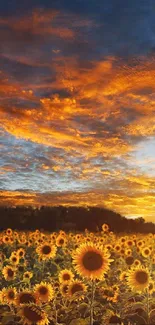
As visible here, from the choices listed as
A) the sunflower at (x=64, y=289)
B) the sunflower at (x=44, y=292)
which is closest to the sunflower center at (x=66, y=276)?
the sunflower at (x=64, y=289)

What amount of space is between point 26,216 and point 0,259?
14811mm

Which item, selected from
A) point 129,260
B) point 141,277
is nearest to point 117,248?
point 129,260

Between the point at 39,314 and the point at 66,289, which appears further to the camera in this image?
the point at 66,289

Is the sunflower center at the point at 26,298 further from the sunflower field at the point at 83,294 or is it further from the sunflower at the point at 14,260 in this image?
the sunflower at the point at 14,260

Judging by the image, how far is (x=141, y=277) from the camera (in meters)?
9.37

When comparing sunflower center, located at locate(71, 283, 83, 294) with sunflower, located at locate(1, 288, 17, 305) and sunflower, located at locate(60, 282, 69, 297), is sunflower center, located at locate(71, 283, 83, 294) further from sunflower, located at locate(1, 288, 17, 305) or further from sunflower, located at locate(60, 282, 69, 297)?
sunflower, located at locate(1, 288, 17, 305)

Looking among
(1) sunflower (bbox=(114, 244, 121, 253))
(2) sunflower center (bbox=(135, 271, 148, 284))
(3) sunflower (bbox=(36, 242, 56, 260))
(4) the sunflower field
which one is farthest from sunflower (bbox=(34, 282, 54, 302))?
(1) sunflower (bbox=(114, 244, 121, 253))

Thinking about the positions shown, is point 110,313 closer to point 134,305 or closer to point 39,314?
point 134,305

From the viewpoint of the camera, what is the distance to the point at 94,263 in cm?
768

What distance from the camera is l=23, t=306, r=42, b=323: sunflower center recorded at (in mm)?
7246

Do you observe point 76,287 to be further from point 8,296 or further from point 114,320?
point 8,296

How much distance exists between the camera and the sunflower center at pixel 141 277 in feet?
30.5

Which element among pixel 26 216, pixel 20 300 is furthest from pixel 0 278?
pixel 26 216

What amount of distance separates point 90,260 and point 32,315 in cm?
122
